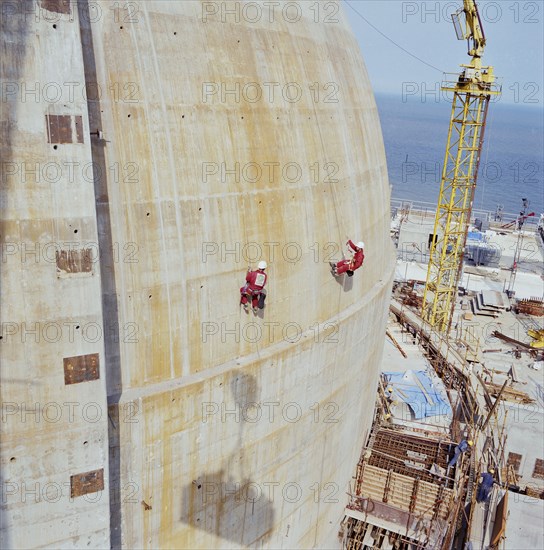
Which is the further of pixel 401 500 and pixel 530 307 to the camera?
pixel 530 307

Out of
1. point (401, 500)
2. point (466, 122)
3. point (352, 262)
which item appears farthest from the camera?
point (466, 122)

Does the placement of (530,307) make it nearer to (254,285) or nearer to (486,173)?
(254,285)

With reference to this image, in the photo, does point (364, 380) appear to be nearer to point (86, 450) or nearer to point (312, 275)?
point (312, 275)

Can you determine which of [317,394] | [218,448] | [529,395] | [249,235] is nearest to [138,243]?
[249,235]

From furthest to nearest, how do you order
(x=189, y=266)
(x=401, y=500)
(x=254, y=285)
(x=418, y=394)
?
1. (x=418, y=394)
2. (x=401, y=500)
3. (x=254, y=285)
4. (x=189, y=266)

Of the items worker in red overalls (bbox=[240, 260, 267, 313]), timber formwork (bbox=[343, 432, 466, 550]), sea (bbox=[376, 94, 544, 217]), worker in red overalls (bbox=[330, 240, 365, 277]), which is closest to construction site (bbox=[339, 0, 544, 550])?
timber formwork (bbox=[343, 432, 466, 550])

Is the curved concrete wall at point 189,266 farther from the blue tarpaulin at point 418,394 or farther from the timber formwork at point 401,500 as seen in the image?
the blue tarpaulin at point 418,394

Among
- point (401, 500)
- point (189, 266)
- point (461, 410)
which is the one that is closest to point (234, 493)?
point (189, 266)

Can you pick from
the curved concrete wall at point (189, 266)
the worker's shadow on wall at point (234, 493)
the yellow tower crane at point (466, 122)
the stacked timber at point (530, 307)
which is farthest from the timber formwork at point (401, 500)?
the stacked timber at point (530, 307)

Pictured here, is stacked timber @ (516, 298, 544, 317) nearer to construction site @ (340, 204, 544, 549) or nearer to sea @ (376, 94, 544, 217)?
construction site @ (340, 204, 544, 549)
